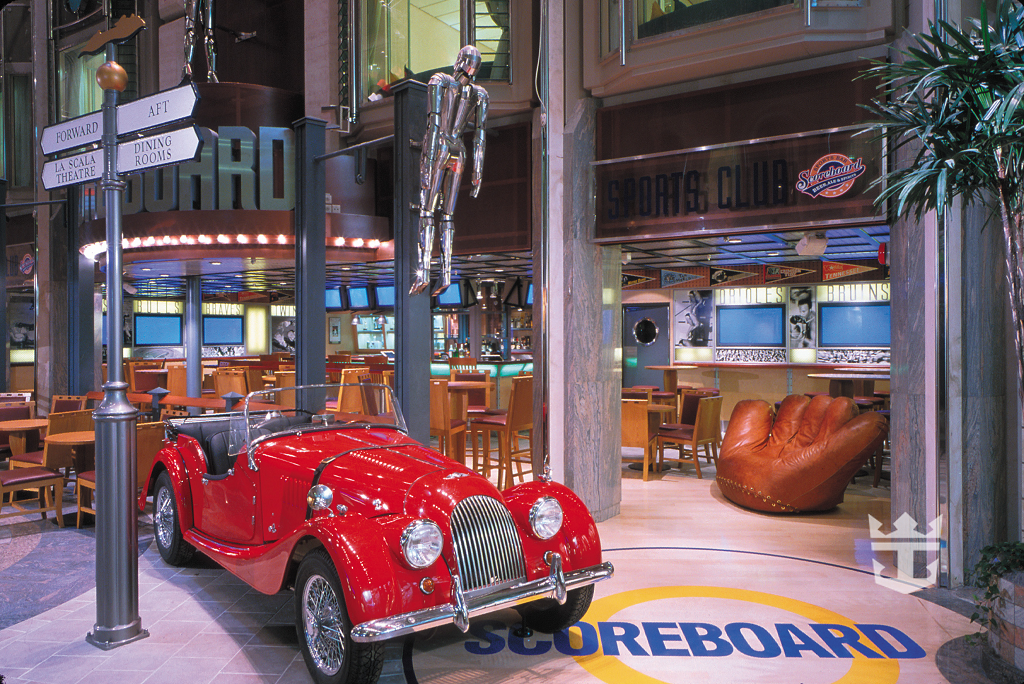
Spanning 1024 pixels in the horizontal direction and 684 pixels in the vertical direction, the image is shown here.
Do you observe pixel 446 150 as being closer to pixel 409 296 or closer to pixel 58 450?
pixel 409 296

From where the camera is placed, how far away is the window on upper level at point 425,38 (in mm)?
→ 6672

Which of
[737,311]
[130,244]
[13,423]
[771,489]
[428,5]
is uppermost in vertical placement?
[428,5]

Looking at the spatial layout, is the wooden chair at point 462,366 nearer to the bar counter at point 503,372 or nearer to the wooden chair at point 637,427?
the bar counter at point 503,372

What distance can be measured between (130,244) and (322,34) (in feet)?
13.4

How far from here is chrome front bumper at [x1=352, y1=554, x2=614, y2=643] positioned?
2721 mm

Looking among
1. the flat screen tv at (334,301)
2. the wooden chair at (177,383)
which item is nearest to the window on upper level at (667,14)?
the wooden chair at (177,383)

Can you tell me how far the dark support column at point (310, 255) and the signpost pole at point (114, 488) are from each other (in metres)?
3.89

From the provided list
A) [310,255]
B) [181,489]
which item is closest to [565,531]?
[181,489]

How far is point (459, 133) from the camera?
228 inches

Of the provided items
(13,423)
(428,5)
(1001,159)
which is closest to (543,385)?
(1001,159)

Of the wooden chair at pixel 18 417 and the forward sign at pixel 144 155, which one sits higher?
the forward sign at pixel 144 155

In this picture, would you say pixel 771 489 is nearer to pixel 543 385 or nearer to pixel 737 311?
pixel 543 385

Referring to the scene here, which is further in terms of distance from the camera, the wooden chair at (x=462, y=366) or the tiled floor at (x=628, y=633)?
the wooden chair at (x=462, y=366)

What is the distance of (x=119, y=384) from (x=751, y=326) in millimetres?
11371
